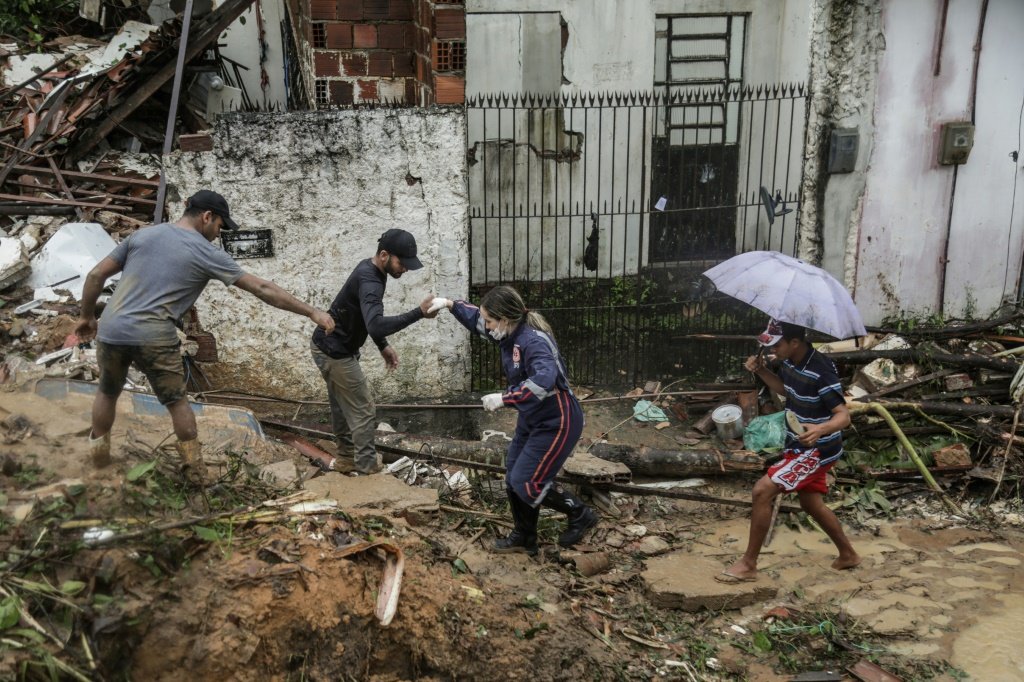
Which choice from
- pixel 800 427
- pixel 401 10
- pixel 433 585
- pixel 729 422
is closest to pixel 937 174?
pixel 729 422

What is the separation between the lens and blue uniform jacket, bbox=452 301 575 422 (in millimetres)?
4934

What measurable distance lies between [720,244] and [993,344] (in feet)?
10.5

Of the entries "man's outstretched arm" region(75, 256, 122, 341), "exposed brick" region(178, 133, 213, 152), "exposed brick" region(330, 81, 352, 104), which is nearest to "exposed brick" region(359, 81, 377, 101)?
"exposed brick" region(330, 81, 352, 104)

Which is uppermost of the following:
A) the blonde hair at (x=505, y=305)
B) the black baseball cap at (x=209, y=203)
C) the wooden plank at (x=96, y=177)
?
the wooden plank at (x=96, y=177)

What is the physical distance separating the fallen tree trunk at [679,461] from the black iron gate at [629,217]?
1.76m

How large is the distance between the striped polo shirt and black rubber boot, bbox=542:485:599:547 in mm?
1356

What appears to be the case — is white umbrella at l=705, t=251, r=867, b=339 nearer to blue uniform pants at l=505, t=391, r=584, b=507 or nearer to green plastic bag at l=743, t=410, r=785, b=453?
blue uniform pants at l=505, t=391, r=584, b=507

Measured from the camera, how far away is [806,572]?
556cm

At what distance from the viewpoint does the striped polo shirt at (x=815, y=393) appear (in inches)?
196

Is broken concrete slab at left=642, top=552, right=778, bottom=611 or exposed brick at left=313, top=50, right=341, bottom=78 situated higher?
exposed brick at left=313, top=50, right=341, bottom=78

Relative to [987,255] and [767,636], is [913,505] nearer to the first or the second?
[767,636]

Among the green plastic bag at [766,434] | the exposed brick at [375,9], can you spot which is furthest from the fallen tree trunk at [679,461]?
the exposed brick at [375,9]

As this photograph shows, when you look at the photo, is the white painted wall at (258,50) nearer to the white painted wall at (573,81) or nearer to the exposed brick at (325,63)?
the white painted wall at (573,81)

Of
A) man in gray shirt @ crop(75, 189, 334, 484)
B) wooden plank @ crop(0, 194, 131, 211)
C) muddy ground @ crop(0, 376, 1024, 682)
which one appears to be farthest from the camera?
wooden plank @ crop(0, 194, 131, 211)
